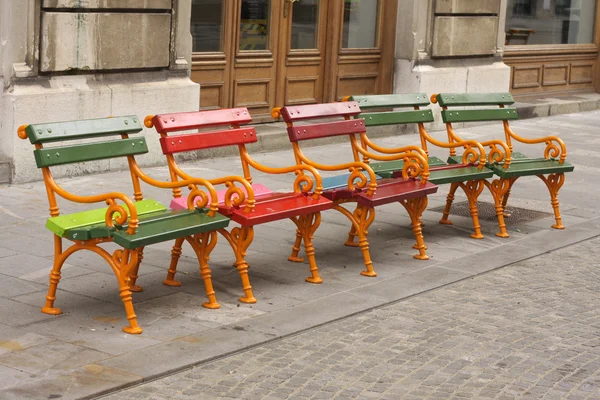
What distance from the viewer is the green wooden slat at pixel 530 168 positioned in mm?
8539

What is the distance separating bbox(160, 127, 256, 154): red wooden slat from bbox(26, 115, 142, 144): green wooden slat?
21cm

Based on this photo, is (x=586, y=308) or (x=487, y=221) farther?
(x=487, y=221)

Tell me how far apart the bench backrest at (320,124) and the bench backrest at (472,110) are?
124cm

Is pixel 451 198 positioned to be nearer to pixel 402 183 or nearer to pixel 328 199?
pixel 402 183

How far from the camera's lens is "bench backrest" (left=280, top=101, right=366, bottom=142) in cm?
741

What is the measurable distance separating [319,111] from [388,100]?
3.61 ft

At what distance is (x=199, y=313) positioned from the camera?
619cm

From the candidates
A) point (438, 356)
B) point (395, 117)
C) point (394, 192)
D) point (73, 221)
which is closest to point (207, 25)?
point (395, 117)

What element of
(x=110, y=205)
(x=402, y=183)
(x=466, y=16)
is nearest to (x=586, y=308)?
(x=402, y=183)

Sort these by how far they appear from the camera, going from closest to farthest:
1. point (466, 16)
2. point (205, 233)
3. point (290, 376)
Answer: point (290, 376)
point (205, 233)
point (466, 16)

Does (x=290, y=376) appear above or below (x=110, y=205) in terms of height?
below

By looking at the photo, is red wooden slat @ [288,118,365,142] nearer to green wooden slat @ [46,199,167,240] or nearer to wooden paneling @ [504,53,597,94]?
green wooden slat @ [46,199,167,240]

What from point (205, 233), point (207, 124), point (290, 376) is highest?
point (207, 124)

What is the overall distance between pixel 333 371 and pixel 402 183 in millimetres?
2563
